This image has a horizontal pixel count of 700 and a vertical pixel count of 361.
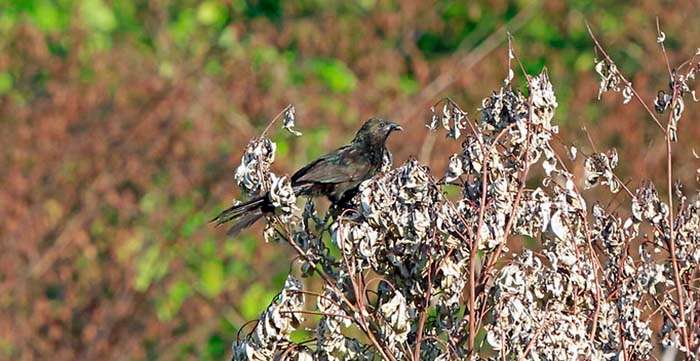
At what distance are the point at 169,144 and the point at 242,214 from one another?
17.2 feet

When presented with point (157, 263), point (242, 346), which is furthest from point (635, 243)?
point (242, 346)

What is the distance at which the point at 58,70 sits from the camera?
9.18 meters

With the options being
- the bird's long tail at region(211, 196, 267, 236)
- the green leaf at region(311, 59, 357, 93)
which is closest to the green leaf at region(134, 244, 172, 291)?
the green leaf at region(311, 59, 357, 93)

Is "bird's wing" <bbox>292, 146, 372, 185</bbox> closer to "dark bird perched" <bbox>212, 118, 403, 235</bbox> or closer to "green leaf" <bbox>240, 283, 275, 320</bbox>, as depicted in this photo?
"dark bird perched" <bbox>212, 118, 403, 235</bbox>

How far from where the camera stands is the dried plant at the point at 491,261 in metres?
3.16

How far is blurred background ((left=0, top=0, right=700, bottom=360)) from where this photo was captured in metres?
8.53

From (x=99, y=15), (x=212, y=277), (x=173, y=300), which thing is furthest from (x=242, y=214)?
(x=99, y=15)

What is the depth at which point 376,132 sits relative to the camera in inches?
218

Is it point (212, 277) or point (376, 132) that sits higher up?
point (212, 277)

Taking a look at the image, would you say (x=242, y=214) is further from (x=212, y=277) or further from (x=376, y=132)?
(x=212, y=277)

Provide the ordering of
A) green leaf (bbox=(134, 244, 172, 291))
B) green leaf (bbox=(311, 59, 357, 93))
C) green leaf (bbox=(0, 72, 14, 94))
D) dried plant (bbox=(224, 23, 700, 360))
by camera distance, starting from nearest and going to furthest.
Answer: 1. dried plant (bbox=(224, 23, 700, 360))
2. green leaf (bbox=(134, 244, 172, 291))
3. green leaf (bbox=(0, 72, 14, 94))
4. green leaf (bbox=(311, 59, 357, 93))

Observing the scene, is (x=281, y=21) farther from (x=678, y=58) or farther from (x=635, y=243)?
(x=635, y=243)

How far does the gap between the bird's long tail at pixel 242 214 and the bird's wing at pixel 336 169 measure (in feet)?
2.04

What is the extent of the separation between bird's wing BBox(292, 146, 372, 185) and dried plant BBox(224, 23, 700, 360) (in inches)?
61.3
